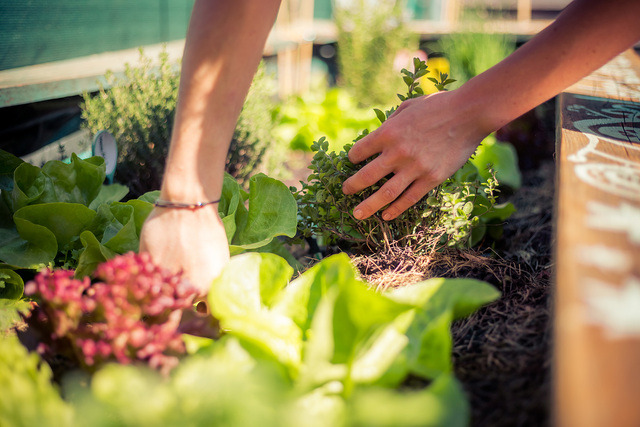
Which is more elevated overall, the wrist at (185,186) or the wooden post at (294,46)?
the wooden post at (294,46)

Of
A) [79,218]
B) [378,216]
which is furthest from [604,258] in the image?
[79,218]

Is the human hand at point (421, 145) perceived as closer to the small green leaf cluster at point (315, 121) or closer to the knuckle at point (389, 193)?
the knuckle at point (389, 193)

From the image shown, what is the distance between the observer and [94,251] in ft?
3.08

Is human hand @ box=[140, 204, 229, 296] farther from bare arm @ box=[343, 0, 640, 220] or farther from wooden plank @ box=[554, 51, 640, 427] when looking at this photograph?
wooden plank @ box=[554, 51, 640, 427]

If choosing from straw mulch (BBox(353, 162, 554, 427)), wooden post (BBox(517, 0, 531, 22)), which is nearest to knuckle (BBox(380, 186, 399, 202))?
straw mulch (BBox(353, 162, 554, 427))

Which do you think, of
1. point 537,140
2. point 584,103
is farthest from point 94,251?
point 537,140

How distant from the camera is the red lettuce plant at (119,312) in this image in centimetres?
Answer: 62

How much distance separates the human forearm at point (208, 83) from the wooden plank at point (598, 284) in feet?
1.87

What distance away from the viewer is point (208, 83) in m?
0.83

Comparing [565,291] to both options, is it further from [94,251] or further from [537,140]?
[537,140]

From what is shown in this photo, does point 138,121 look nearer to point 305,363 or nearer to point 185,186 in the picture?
point 185,186

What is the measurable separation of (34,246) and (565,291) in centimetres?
100

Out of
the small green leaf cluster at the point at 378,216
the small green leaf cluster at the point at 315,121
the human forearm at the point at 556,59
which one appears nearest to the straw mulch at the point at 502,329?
the small green leaf cluster at the point at 378,216

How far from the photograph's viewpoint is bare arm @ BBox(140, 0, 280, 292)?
2.65ft
